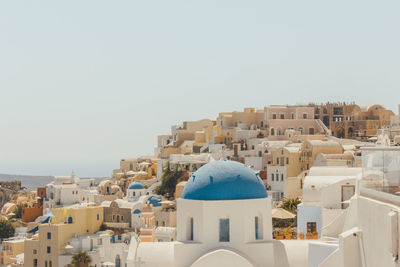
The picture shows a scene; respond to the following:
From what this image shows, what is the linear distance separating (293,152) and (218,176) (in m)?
26.7

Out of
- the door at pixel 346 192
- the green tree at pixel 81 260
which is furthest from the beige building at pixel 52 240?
the door at pixel 346 192

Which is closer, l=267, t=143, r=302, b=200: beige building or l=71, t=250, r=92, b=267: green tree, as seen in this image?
l=71, t=250, r=92, b=267: green tree

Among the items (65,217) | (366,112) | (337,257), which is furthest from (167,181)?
(337,257)

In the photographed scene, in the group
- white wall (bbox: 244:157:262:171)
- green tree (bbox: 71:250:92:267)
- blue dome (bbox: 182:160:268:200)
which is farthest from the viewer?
white wall (bbox: 244:157:262:171)

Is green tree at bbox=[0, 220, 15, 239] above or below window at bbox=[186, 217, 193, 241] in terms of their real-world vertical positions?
below

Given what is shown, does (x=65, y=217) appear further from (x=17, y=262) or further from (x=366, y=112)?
(x=366, y=112)

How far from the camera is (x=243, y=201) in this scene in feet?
57.8

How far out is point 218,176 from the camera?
59.0ft

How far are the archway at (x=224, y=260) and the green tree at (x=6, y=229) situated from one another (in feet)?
125

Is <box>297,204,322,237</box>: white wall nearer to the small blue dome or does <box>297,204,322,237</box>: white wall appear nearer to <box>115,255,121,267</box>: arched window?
<box>115,255,121,267</box>: arched window

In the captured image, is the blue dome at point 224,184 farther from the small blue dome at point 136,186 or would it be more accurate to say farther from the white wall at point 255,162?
the small blue dome at point 136,186

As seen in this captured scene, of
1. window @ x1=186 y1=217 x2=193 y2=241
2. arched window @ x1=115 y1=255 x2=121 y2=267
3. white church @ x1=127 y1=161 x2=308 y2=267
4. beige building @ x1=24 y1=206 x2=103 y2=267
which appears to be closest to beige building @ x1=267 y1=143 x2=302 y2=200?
arched window @ x1=115 y1=255 x2=121 y2=267

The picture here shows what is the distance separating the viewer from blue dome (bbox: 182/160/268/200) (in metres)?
17.8

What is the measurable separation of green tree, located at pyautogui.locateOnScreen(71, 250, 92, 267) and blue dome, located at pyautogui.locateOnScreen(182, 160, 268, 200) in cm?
2155
